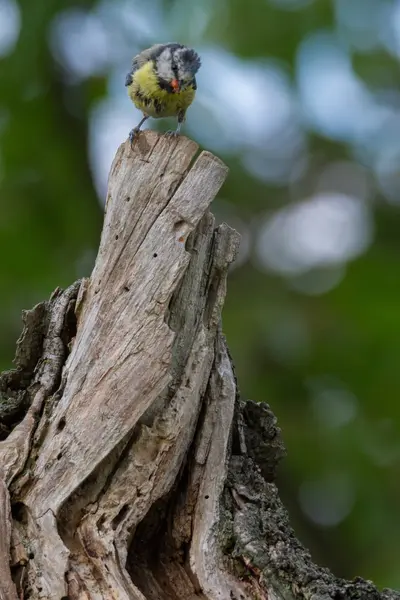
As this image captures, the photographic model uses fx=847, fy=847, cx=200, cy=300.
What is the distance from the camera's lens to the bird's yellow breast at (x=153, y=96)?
3764mm

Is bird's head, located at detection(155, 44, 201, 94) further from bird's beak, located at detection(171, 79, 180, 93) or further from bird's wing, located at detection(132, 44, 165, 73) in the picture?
bird's wing, located at detection(132, 44, 165, 73)

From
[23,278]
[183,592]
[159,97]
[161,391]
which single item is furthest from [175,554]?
[23,278]

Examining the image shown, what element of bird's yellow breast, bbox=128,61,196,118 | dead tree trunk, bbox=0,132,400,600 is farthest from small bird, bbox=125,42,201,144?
dead tree trunk, bbox=0,132,400,600

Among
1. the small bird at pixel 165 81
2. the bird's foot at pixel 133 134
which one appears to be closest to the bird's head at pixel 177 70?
the small bird at pixel 165 81

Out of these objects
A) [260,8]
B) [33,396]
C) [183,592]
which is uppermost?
[260,8]

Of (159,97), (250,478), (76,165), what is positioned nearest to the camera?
(250,478)

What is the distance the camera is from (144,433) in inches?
102

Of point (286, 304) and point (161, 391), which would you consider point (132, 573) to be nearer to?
point (161, 391)

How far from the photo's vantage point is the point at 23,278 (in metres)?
5.70

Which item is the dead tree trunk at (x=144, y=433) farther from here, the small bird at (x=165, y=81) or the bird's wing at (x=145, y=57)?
the bird's wing at (x=145, y=57)

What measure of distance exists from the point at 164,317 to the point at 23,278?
10.6ft

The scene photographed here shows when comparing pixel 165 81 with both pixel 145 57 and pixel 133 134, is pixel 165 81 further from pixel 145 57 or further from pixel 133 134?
pixel 133 134

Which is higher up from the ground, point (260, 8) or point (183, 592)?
point (260, 8)

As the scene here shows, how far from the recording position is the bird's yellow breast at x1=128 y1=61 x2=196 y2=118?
3764 mm
